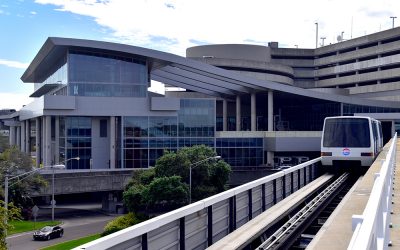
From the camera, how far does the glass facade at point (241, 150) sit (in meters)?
59.3

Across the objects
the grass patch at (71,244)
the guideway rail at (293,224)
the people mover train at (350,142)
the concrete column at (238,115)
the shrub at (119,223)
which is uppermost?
the concrete column at (238,115)

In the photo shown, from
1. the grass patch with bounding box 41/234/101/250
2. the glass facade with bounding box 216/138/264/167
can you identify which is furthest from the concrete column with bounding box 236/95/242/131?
the grass patch with bounding box 41/234/101/250

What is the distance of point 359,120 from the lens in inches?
944

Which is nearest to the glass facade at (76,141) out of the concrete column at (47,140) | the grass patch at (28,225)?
the concrete column at (47,140)

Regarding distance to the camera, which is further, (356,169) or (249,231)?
(356,169)

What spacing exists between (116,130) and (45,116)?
7.88 metres

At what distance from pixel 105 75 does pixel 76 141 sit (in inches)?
299

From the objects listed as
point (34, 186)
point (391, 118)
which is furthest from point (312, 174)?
point (391, 118)

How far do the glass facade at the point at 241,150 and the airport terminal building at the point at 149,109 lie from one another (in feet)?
Answer: 0.40

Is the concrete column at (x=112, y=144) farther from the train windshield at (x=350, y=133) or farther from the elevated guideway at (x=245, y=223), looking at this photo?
the elevated guideway at (x=245, y=223)

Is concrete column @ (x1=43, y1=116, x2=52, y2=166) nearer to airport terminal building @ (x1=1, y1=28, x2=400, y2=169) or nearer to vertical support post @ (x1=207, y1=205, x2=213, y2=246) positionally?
airport terminal building @ (x1=1, y1=28, x2=400, y2=169)

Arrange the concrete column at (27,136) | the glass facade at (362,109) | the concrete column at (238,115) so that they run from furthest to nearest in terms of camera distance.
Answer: the concrete column at (238,115) < the concrete column at (27,136) < the glass facade at (362,109)

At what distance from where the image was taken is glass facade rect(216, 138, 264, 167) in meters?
59.3

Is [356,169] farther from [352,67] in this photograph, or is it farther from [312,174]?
[352,67]
